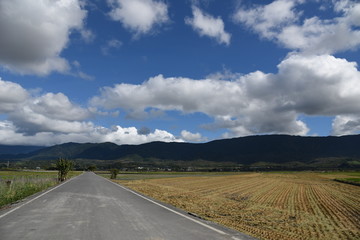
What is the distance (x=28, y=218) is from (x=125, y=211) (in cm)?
362

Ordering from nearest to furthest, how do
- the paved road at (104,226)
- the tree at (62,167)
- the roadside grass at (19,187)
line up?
1. the paved road at (104,226)
2. the roadside grass at (19,187)
3. the tree at (62,167)

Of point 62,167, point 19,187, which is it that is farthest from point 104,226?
point 62,167

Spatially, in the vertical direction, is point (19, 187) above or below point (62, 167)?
below

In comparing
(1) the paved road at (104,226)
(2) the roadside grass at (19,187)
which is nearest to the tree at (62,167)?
(2) the roadside grass at (19,187)

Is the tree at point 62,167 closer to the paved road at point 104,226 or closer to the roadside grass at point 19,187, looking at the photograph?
the roadside grass at point 19,187

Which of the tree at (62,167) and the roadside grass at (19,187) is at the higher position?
the tree at (62,167)

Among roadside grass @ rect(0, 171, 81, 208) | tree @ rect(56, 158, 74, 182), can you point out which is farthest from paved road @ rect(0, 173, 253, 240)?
tree @ rect(56, 158, 74, 182)

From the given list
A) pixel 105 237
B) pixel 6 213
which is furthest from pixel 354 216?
pixel 6 213

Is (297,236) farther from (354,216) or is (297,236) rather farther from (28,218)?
(28,218)

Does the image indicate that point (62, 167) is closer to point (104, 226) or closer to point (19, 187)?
point (19, 187)

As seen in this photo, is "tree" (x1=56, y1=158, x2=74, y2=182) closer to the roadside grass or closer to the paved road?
the roadside grass

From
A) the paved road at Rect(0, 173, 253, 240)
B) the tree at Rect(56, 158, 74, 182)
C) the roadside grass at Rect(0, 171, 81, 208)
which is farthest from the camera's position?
the tree at Rect(56, 158, 74, 182)

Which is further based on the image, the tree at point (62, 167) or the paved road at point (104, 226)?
the tree at point (62, 167)

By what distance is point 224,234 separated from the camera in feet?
27.5
